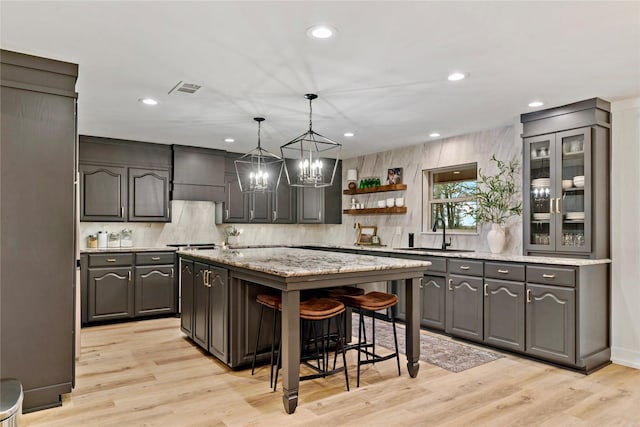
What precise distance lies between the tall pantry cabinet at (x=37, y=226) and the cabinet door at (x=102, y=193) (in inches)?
109

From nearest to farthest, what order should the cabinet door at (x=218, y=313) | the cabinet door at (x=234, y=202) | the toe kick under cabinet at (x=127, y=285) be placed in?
the cabinet door at (x=218, y=313) < the toe kick under cabinet at (x=127, y=285) < the cabinet door at (x=234, y=202)

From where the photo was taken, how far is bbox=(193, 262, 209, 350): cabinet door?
3.99m

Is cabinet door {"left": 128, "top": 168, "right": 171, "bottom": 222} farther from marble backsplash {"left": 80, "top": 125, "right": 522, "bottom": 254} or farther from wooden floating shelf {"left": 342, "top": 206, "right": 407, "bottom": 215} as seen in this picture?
wooden floating shelf {"left": 342, "top": 206, "right": 407, "bottom": 215}

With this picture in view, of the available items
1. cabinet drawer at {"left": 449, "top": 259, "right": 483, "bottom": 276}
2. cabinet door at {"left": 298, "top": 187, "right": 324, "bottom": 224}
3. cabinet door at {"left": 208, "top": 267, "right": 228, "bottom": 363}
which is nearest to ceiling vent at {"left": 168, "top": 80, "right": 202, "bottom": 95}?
cabinet door at {"left": 208, "top": 267, "right": 228, "bottom": 363}

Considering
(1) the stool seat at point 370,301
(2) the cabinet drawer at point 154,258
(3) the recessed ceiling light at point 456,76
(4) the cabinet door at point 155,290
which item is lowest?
(4) the cabinet door at point 155,290

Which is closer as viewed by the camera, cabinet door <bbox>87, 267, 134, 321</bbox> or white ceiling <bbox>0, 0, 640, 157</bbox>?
white ceiling <bbox>0, 0, 640, 157</bbox>

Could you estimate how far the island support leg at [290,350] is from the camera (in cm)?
279

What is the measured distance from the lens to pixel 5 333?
8.98 feet

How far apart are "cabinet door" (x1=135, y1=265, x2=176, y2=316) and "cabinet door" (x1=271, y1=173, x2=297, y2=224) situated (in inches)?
78.0

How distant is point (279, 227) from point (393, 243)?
210 centimetres

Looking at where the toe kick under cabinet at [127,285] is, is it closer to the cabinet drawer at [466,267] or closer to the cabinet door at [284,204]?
the cabinet door at [284,204]

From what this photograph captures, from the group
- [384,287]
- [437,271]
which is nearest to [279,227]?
[384,287]

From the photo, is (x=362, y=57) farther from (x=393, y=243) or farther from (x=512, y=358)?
(x=393, y=243)

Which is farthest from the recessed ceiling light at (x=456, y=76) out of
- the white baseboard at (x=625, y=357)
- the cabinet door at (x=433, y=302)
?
the white baseboard at (x=625, y=357)
